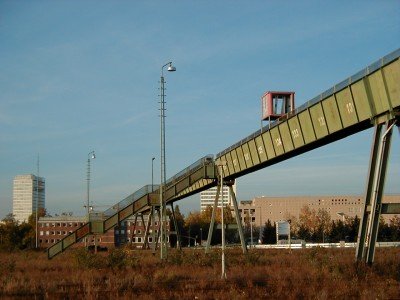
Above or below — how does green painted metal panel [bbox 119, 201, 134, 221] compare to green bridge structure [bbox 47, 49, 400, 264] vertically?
below

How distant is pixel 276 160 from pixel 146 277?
14.1m

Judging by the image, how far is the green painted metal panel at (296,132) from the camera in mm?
29891

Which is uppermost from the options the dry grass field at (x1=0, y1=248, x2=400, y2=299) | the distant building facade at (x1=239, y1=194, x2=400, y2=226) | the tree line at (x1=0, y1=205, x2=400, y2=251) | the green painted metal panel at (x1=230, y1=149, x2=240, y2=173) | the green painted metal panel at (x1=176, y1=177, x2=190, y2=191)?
the distant building facade at (x1=239, y1=194, x2=400, y2=226)

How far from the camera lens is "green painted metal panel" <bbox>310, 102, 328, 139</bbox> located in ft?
89.9

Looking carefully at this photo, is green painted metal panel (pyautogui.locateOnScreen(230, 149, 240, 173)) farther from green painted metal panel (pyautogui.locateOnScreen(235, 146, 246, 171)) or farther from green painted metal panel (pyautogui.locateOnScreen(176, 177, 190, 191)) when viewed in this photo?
green painted metal panel (pyautogui.locateOnScreen(176, 177, 190, 191))

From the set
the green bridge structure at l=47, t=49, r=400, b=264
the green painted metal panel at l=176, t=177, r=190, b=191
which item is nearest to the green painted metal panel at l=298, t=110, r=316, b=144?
the green bridge structure at l=47, t=49, r=400, b=264

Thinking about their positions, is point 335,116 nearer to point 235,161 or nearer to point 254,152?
point 254,152

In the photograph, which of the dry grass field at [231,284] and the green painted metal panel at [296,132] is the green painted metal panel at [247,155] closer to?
the green painted metal panel at [296,132]

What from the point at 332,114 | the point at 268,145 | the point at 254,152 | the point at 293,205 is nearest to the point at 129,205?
the point at 254,152

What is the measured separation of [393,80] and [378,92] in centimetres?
120

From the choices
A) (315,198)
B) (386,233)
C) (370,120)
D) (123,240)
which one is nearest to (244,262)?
(370,120)

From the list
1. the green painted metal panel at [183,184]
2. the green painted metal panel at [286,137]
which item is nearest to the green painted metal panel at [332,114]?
the green painted metal panel at [286,137]

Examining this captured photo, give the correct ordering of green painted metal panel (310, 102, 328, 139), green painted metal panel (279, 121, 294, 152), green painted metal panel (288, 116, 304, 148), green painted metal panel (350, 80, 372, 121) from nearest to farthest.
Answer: green painted metal panel (350, 80, 372, 121) → green painted metal panel (310, 102, 328, 139) → green painted metal panel (288, 116, 304, 148) → green painted metal panel (279, 121, 294, 152)

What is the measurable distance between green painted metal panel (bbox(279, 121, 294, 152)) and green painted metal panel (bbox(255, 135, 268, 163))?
2917 millimetres
